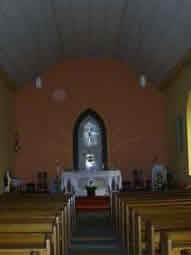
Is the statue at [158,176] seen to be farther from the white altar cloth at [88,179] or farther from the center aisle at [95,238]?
the center aisle at [95,238]

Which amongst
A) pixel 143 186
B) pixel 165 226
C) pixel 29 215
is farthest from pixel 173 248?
pixel 143 186

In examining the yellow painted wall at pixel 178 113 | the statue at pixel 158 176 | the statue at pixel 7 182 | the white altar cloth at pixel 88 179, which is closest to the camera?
→ the yellow painted wall at pixel 178 113

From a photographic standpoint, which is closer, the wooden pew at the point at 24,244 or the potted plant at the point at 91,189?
the wooden pew at the point at 24,244

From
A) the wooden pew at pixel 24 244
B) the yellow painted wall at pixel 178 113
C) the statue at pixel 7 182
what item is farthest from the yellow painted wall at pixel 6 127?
the wooden pew at pixel 24 244

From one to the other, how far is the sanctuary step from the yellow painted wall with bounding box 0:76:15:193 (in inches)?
91.3

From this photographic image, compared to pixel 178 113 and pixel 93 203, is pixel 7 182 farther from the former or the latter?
pixel 178 113

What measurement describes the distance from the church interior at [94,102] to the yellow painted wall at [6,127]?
0.10 ft

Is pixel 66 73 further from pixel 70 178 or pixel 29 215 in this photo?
pixel 29 215

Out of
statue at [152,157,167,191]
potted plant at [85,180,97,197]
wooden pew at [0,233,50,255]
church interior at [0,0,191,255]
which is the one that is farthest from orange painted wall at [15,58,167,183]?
wooden pew at [0,233,50,255]

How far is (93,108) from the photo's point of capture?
583 inches

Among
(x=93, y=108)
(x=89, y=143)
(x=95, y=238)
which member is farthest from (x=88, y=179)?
(x=95, y=238)

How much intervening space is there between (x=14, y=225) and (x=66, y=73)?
11.5m

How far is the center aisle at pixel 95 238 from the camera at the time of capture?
6.57 metres

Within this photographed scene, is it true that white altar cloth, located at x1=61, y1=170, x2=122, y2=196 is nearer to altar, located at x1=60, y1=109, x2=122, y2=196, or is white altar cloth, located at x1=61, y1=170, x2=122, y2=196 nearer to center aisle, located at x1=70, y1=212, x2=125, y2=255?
altar, located at x1=60, y1=109, x2=122, y2=196
